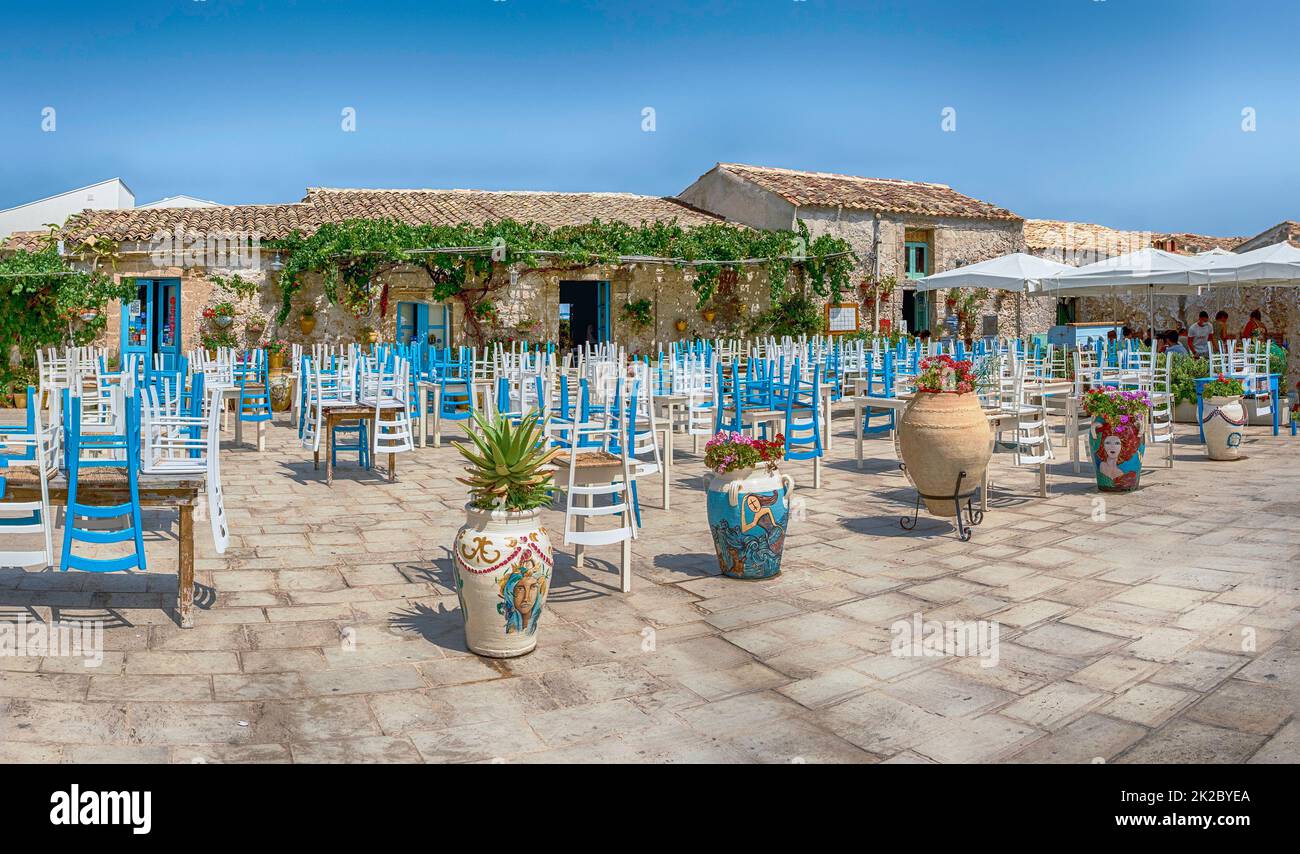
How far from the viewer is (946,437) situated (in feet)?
19.4

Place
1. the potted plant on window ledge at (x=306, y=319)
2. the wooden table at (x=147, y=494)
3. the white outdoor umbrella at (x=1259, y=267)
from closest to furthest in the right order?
the wooden table at (x=147, y=494) → the white outdoor umbrella at (x=1259, y=267) → the potted plant on window ledge at (x=306, y=319)

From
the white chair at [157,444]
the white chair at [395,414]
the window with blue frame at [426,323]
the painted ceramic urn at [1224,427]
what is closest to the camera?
the white chair at [157,444]

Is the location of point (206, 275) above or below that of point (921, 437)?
above

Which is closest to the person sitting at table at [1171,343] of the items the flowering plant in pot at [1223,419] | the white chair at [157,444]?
the flowering plant in pot at [1223,419]

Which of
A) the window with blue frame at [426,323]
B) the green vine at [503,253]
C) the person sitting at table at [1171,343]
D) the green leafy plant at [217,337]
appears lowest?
the person sitting at table at [1171,343]

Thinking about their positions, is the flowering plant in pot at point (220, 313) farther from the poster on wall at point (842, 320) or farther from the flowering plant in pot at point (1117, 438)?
the flowering plant in pot at point (1117, 438)

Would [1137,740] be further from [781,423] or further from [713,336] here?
[713,336]

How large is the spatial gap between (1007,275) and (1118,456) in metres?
6.43

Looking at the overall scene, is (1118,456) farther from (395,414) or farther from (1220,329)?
(1220,329)

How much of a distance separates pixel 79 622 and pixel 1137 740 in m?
4.22

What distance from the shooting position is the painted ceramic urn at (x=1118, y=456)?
7344 mm

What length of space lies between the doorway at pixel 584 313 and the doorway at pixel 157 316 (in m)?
6.66

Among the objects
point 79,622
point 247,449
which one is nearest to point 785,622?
point 79,622

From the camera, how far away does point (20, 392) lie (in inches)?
571
